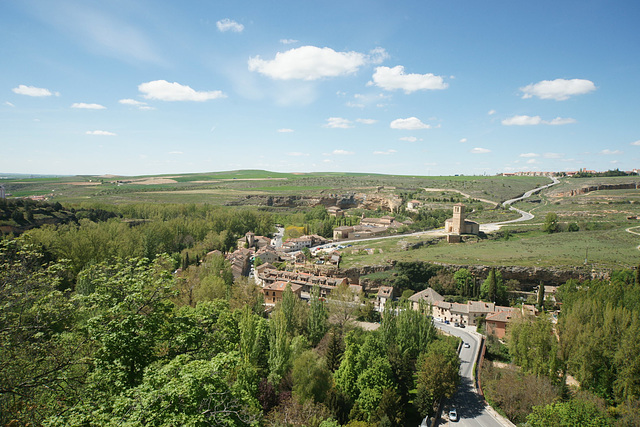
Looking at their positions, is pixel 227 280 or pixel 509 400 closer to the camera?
pixel 509 400

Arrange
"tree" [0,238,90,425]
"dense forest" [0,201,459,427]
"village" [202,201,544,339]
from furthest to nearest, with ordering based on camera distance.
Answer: "village" [202,201,544,339] < "dense forest" [0,201,459,427] < "tree" [0,238,90,425]

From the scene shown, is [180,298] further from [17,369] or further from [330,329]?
[17,369]

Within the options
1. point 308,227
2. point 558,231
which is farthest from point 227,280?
point 558,231

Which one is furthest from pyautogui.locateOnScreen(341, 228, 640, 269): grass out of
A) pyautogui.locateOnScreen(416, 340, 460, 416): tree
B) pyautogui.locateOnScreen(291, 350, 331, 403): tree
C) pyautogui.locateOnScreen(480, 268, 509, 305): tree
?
pyautogui.locateOnScreen(291, 350, 331, 403): tree

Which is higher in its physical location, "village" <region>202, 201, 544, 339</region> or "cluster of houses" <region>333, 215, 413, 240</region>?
"cluster of houses" <region>333, 215, 413, 240</region>

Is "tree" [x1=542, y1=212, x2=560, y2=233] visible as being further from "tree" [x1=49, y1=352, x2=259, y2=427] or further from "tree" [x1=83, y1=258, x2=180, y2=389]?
"tree" [x1=83, y1=258, x2=180, y2=389]

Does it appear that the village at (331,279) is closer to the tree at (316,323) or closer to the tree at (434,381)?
the tree at (316,323)

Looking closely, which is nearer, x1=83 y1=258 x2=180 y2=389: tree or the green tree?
x1=83 y1=258 x2=180 y2=389: tree

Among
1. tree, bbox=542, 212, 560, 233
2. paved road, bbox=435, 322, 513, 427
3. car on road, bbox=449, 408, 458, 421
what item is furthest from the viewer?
tree, bbox=542, 212, 560, 233
